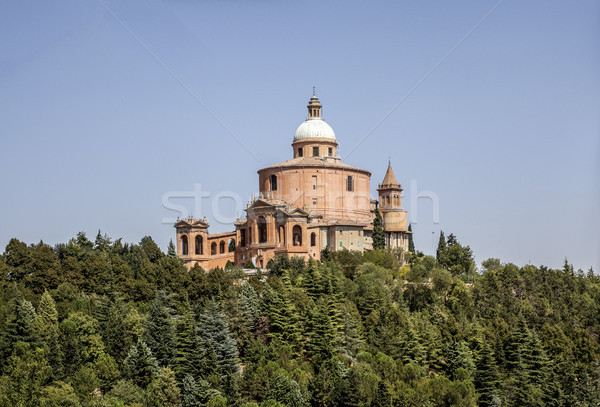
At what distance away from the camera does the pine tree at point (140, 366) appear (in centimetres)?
5616

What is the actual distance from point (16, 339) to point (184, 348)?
10149 mm

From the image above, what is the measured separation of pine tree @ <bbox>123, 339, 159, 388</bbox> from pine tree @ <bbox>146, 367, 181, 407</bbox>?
88 centimetres

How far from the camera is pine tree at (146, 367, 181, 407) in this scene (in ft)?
176

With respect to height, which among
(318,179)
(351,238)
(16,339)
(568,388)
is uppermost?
(318,179)

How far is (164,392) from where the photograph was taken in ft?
179

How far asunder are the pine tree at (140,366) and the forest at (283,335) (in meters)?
0.11

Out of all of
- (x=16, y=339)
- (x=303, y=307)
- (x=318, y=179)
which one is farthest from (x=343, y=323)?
(x=318, y=179)

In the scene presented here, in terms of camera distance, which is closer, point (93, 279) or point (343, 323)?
point (343, 323)

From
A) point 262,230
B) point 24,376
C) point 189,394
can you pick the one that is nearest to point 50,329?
point 24,376

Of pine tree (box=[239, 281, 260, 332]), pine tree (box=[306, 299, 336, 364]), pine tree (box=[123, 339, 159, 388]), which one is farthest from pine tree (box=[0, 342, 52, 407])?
pine tree (box=[306, 299, 336, 364])

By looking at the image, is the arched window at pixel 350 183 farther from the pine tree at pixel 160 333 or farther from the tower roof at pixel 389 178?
the pine tree at pixel 160 333

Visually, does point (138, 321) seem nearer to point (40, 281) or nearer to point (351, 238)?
point (40, 281)

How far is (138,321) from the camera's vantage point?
6212 cm

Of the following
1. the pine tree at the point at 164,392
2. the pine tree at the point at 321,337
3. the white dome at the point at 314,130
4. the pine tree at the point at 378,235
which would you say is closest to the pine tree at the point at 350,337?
the pine tree at the point at 321,337
